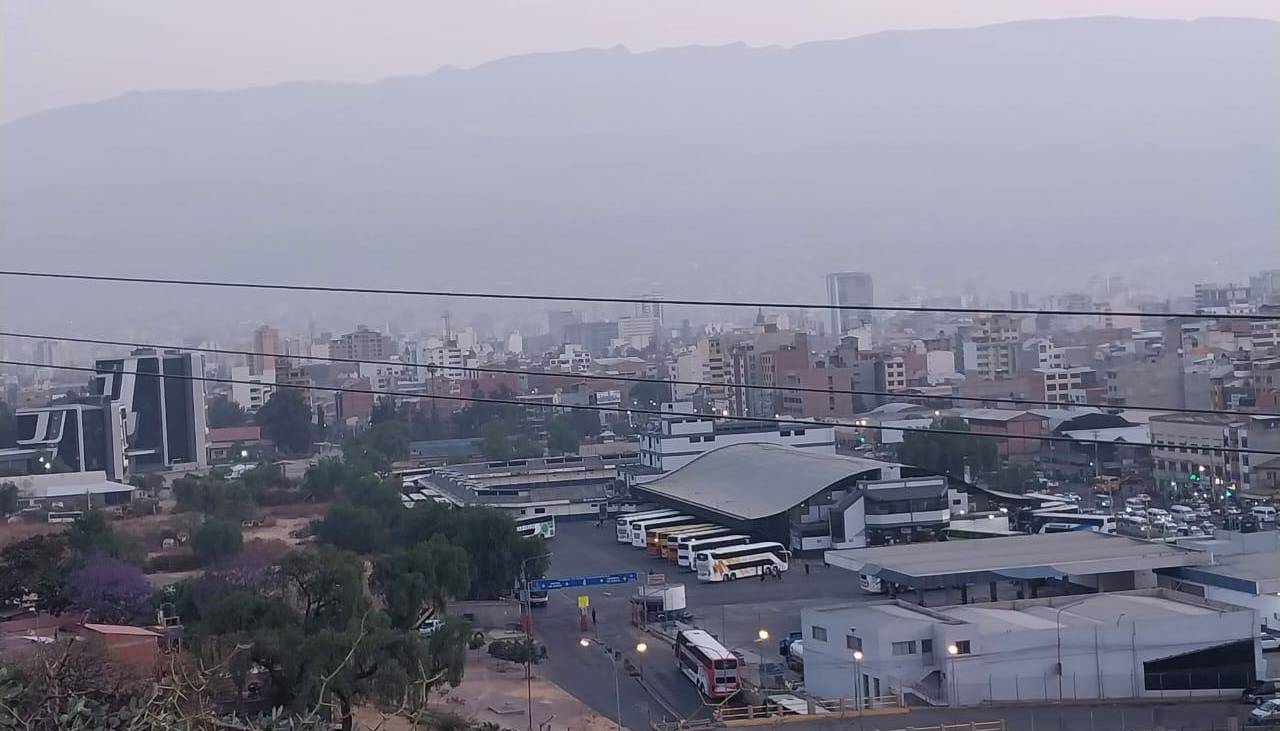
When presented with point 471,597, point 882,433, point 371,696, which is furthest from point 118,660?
point 882,433

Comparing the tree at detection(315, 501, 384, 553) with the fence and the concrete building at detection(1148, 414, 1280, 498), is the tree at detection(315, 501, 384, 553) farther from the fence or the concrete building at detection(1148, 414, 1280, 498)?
the concrete building at detection(1148, 414, 1280, 498)

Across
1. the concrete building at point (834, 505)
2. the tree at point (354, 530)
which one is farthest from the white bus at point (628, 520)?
the tree at point (354, 530)

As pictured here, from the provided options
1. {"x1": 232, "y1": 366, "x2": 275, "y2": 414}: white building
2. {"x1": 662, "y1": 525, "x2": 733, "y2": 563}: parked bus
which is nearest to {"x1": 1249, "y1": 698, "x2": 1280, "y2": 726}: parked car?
{"x1": 662, "y1": 525, "x2": 733, "y2": 563}: parked bus

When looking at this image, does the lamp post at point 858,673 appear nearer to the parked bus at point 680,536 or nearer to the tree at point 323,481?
the parked bus at point 680,536

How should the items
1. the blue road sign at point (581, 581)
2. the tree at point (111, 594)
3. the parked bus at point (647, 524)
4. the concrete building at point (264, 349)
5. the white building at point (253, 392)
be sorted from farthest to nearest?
the concrete building at point (264, 349) < the white building at point (253, 392) < the parked bus at point (647, 524) < the blue road sign at point (581, 581) < the tree at point (111, 594)

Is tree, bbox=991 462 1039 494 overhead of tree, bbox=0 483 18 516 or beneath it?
beneath

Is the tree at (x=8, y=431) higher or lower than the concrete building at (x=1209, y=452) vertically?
higher

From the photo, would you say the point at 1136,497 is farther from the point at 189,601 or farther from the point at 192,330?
the point at 192,330
